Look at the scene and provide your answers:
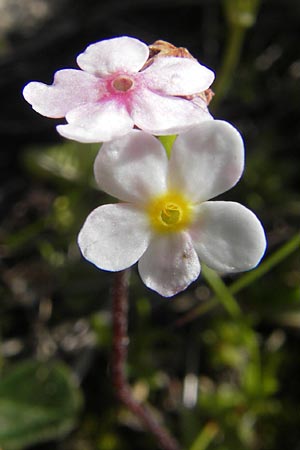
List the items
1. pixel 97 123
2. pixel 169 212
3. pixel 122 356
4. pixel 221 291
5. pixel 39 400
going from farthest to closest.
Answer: pixel 39 400
pixel 221 291
pixel 122 356
pixel 169 212
pixel 97 123

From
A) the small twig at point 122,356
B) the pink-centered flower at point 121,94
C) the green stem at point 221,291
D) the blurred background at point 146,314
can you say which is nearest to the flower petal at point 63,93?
the pink-centered flower at point 121,94

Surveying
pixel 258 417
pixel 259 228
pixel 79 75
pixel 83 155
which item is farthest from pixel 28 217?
pixel 259 228

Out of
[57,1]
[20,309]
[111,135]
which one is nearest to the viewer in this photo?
[111,135]

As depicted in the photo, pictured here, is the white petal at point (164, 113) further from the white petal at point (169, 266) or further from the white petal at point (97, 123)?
the white petal at point (169, 266)

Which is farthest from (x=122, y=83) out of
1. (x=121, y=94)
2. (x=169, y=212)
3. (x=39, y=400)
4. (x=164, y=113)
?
(x=39, y=400)

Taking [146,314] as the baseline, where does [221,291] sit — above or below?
above

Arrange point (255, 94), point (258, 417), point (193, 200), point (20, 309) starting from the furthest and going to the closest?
point (255, 94) → point (20, 309) → point (258, 417) → point (193, 200)

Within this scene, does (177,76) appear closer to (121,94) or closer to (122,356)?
(121,94)

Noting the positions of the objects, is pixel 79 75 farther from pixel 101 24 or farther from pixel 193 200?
pixel 101 24
